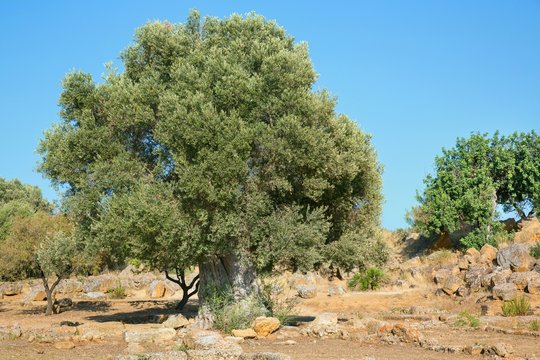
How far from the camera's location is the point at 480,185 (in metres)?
52.8

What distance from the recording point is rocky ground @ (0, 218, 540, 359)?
1669 centimetres

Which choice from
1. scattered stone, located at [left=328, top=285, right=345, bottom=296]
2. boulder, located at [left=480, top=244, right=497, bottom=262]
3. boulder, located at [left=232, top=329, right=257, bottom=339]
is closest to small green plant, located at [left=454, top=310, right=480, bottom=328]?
boulder, located at [left=232, top=329, right=257, bottom=339]

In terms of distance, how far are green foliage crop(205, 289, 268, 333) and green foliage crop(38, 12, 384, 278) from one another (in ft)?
5.47

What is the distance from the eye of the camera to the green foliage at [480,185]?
172 feet

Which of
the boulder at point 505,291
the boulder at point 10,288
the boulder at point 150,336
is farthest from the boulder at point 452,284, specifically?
the boulder at point 10,288

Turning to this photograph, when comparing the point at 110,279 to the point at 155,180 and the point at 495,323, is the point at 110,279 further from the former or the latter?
the point at 495,323

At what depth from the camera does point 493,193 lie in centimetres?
5406

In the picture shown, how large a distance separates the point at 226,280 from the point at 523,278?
56.9ft

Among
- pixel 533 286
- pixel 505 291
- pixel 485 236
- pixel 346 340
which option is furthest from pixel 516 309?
pixel 485 236

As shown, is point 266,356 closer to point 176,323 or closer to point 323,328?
point 323,328

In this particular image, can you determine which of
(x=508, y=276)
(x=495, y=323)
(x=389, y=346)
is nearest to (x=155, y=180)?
(x=389, y=346)

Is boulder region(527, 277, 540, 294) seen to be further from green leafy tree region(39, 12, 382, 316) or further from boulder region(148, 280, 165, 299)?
boulder region(148, 280, 165, 299)

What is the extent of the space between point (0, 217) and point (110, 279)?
21.3 m

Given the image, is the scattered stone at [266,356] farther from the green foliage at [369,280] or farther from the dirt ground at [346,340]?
the green foliage at [369,280]
